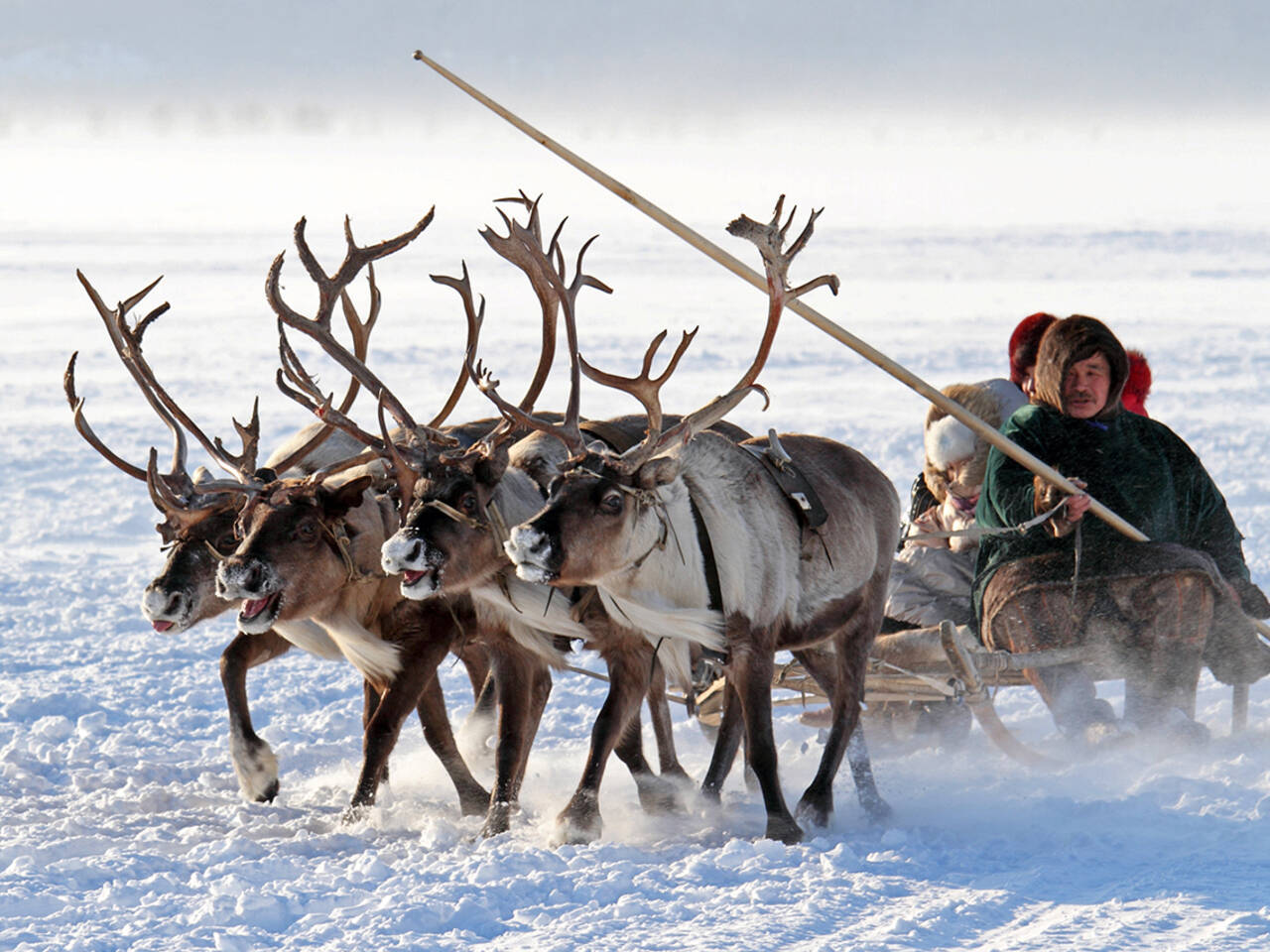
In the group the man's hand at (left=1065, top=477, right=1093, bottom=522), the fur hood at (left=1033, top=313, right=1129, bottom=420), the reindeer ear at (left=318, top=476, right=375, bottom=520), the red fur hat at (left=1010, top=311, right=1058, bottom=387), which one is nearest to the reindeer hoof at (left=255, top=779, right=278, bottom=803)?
the reindeer ear at (left=318, top=476, right=375, bottom=520)

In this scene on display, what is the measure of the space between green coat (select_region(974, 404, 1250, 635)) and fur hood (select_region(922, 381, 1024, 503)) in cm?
58

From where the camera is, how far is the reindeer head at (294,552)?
6121mm

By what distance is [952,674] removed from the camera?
683 cm

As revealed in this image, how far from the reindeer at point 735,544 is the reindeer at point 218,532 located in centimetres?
133

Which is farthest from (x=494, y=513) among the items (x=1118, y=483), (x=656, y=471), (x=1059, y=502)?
(x=1118, y=483)

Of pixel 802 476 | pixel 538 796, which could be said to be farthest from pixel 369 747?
pixel 802 476

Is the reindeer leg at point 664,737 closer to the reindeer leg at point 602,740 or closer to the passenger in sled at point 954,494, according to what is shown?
the reindeer leg at point 602,740

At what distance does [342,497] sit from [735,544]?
1582 mm

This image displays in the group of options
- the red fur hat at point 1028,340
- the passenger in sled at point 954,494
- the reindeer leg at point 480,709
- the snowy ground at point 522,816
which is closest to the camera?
the snowy ground at point 522,816

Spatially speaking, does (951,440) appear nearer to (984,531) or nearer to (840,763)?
(984,531)

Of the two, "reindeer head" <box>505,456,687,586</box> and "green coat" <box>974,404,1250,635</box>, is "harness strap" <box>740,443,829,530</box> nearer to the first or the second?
"reindeer head" <box>505,456,687,586</box>

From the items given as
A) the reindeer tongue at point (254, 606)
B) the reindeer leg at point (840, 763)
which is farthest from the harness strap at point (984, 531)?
the reindeer tongue at point (254, 606)

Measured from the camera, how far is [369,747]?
6492 millimetres

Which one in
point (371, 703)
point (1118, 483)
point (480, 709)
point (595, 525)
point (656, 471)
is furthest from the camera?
point (480, 709)
